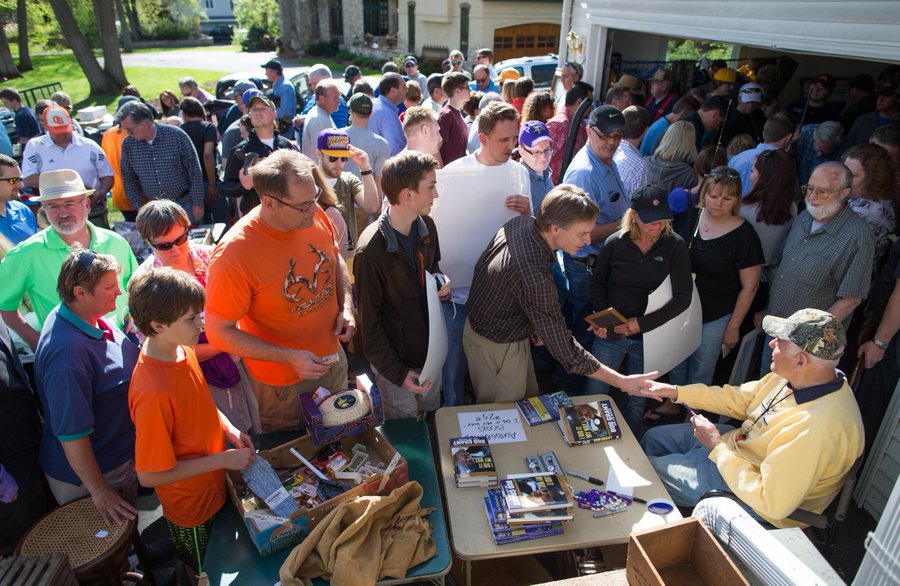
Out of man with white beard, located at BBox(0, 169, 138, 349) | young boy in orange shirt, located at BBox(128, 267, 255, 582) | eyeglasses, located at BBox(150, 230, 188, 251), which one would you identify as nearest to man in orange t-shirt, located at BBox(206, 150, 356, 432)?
young boy in orange shirt, located at BBox(128, 267, 255, 582)

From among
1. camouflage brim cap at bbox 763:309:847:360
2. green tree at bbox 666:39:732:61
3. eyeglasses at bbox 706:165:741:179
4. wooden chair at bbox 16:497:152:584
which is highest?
green tree at bbox 666:39:732:61

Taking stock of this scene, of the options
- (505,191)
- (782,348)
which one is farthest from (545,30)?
(782,348)

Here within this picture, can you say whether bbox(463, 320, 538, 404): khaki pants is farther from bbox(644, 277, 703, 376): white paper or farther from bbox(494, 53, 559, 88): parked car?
bbox(494, 53, 559, 88): parked car

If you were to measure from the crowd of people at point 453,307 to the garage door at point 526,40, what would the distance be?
2261cm

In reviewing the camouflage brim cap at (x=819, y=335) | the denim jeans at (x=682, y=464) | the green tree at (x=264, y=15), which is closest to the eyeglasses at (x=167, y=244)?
the denim jeans at (x=682, y=464)

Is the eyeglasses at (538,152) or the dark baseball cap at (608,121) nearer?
the dark baseball cap at (608,121)

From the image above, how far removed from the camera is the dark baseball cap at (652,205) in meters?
3.32

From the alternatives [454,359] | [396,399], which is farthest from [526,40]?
[396,399]

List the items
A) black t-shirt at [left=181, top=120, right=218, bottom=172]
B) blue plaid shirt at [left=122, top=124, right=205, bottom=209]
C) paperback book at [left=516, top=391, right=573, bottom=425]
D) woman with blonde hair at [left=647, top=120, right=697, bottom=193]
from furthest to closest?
black t-shirt at [left=181, top=120, right=218, bottom=172]
blue plaid shirt at [left=122, top=124, right=205, bottom=209]
woman with blonde hair at [left=647, top=120, right=697, bottom=193]
paperback book at [left=516, top=391, right=573, bottom=425]

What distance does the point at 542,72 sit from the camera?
14125 mm

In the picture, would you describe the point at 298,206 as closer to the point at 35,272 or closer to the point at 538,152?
the point at 35,272

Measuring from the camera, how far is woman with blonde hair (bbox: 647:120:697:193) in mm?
4805

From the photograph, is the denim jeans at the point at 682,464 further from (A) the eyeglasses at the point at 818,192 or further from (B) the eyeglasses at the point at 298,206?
(B) the eyeglasses at the point at 298,206

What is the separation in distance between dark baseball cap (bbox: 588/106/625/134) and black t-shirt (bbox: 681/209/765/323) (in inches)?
38.6
